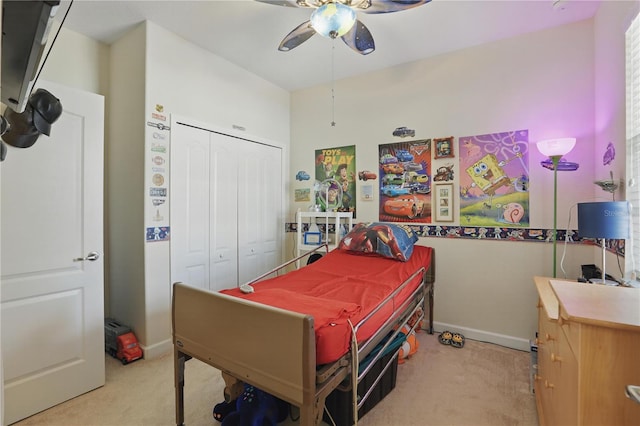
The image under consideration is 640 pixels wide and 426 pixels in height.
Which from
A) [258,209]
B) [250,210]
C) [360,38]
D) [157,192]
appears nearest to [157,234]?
[157,192]

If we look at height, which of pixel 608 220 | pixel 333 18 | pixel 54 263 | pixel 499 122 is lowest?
pixel 54 263

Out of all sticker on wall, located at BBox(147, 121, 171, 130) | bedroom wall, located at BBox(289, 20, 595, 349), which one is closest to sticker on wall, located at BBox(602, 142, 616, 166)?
bedroom wall, located at BBox(289, 20, 595, 349)

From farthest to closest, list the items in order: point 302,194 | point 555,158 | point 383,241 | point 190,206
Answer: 1. point 302,194
2. point 190,206
3. point 383,241
4. point 555,158

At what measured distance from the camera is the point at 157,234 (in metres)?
2.61

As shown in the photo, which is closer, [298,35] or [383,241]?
[298,35]

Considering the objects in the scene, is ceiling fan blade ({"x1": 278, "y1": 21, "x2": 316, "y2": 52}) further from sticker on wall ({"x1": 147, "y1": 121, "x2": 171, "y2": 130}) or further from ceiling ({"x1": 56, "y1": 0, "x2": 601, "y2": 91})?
sticker on wall ({"x1": 147, "y1": 121, "x2": 171, "y2": 130})

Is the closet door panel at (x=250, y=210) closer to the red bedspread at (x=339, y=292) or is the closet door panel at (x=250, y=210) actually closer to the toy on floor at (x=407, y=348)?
the red bedspread at (x=339, y=292)

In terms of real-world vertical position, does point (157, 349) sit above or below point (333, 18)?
below

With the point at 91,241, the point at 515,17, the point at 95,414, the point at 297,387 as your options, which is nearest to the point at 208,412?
the point at 95,414

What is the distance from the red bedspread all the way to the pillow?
0.06 metres

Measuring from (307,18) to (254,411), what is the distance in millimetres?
2820

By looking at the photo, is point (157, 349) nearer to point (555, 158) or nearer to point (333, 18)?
point (333, 18)

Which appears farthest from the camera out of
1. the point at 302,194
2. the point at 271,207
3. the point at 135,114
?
the point at 302,194

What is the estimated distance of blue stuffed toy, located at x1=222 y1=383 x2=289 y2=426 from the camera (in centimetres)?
159
